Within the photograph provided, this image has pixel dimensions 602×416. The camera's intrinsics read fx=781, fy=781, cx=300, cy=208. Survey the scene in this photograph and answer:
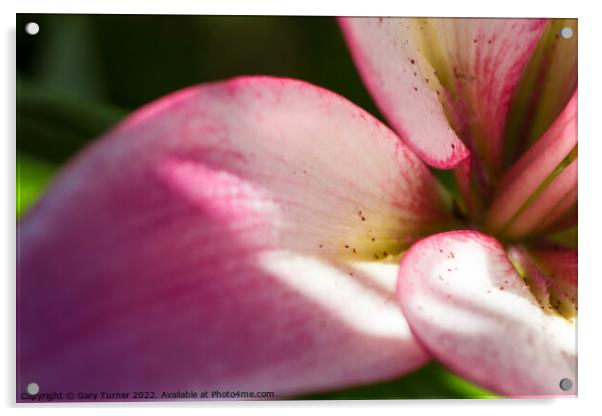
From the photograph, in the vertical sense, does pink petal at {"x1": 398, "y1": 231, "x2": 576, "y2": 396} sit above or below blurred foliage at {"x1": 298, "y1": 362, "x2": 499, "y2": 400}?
above

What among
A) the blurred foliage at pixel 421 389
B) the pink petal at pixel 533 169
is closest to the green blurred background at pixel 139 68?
the blurred foliage at pixel 421 389

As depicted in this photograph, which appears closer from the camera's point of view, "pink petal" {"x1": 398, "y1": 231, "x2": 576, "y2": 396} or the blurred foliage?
"pink petal" {"x1": 398, "y1": 231, "x2": 576, "y2": 396}

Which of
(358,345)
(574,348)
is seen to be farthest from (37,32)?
(574,348)

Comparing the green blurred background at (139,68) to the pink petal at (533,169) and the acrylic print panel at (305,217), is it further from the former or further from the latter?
the pink petal at (533,169)

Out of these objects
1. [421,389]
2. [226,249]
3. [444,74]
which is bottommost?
[421,389]

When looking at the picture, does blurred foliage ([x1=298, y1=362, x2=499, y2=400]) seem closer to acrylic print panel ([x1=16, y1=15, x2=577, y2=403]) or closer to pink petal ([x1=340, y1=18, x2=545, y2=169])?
acrylic print panel ([x1=16, y1=15, x2=577, y2=403])

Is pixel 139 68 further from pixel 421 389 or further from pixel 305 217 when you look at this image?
pixel 421 389

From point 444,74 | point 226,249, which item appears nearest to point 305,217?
point 226,249

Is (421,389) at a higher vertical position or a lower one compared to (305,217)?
lower

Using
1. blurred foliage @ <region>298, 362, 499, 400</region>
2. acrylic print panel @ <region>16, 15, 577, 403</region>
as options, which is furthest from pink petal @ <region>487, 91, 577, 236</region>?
blurred foliage @ <region>298, 362, 499, 400</region>
